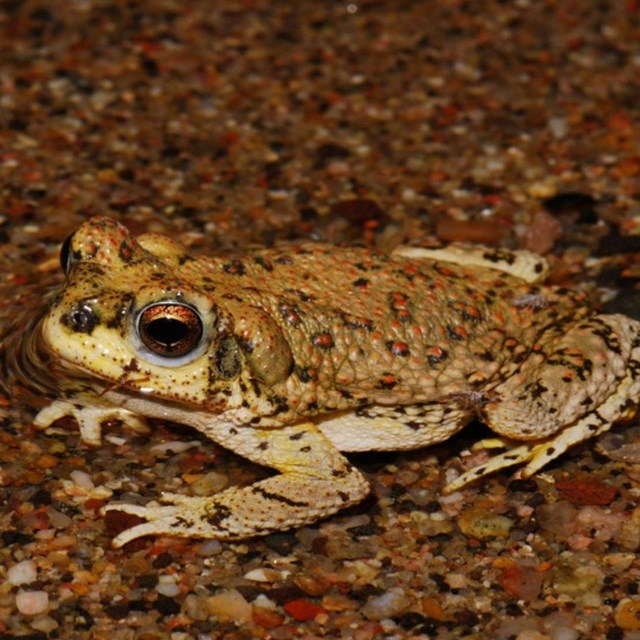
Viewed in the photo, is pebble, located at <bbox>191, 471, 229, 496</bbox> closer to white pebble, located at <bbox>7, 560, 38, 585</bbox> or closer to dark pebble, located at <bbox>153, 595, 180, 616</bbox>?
dark pebble, located at <bbox>153, 595, 180, 616</bbox>

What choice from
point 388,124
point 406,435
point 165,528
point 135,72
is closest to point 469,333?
point 406,435

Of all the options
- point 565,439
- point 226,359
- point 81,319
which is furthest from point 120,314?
point 565,439

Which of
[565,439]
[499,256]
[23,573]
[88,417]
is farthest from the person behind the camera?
[499,256]

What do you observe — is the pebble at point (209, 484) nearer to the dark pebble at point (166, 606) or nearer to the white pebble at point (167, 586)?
the white pebble at point (167, 586)

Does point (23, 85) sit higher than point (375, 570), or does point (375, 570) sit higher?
point (23, 85)

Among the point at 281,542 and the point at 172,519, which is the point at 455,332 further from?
the point at 172,519

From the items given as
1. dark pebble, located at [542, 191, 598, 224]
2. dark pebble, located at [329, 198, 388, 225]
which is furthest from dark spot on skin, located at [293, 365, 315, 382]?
dark pebble, located at [542, 191, 598, 224]

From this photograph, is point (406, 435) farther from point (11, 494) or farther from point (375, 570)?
point (11, 494)
